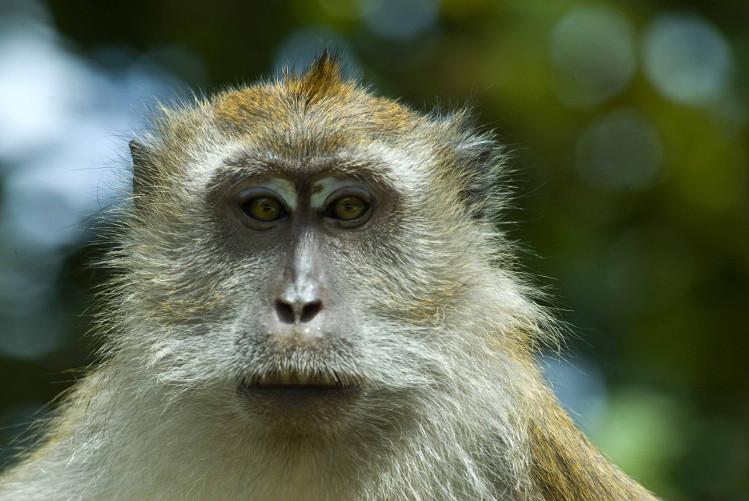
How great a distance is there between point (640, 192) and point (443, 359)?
5.06 meters

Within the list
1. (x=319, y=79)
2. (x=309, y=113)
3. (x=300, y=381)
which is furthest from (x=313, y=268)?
(x=319, y=79)

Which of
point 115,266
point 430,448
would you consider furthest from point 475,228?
point 115,266

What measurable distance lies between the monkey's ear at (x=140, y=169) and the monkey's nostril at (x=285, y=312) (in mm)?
1912

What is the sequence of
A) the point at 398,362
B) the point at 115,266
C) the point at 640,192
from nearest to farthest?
the point at 398,362 < the point at 115,266 < the point at 640,192

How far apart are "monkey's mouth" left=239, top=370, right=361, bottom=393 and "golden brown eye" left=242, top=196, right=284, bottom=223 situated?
1.09m

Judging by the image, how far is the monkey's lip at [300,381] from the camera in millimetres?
4258

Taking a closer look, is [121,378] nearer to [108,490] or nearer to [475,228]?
[108,490]

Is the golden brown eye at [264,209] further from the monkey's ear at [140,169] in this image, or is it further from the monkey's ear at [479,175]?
the monkey's ear at [479,175]

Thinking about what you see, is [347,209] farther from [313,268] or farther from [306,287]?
[306,287]

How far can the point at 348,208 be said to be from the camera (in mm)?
5109

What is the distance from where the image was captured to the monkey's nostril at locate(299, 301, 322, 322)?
14.2 ft

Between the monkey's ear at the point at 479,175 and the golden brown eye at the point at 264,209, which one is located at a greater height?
the monkey's ear at the point at 479,175

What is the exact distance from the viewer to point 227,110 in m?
5.74

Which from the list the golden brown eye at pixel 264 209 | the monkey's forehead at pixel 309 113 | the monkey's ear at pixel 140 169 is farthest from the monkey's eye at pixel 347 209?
the monkey's ear at pixel 140 169
